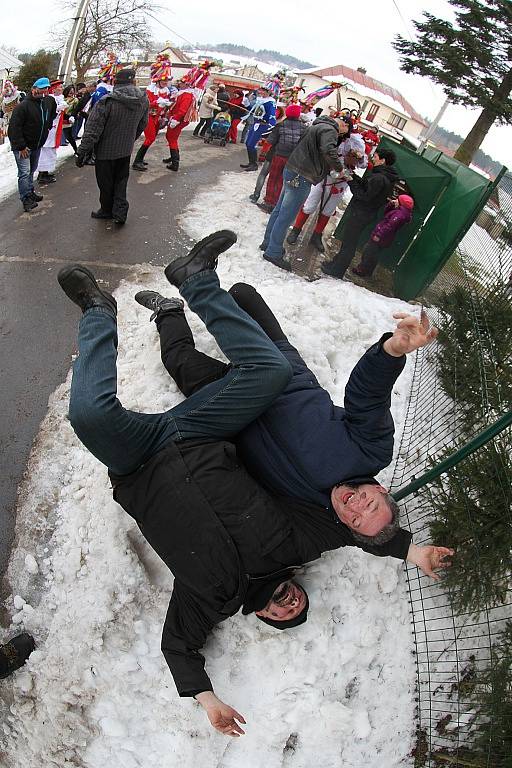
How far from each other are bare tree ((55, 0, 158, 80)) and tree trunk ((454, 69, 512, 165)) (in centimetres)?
1863

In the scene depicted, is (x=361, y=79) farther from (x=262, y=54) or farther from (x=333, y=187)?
(x=262, y=54)

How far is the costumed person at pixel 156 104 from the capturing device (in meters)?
8.22

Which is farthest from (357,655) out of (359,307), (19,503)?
(359,307)

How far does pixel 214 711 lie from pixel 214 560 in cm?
75

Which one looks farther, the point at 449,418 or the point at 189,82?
the point at 189,82

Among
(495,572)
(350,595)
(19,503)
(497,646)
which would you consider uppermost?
(495,572)

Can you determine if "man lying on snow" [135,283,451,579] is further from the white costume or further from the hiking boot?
the hiking boot

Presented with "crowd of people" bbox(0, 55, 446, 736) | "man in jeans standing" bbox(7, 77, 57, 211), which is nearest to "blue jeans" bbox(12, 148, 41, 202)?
"man in jeans standing" bbox(7, 77, 57, 211)

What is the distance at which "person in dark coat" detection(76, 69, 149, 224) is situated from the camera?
5.54 metres

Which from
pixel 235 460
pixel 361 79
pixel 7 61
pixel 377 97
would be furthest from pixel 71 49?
pixel 361 79

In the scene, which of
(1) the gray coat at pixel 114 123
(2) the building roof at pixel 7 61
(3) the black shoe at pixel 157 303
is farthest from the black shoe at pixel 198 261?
(2) the building roof at pixel 7 61

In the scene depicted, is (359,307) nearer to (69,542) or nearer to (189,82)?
(69,542)

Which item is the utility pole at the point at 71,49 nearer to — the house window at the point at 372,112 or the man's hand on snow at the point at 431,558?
the man's hand on snow at the point at 431,558

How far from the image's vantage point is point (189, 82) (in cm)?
895
